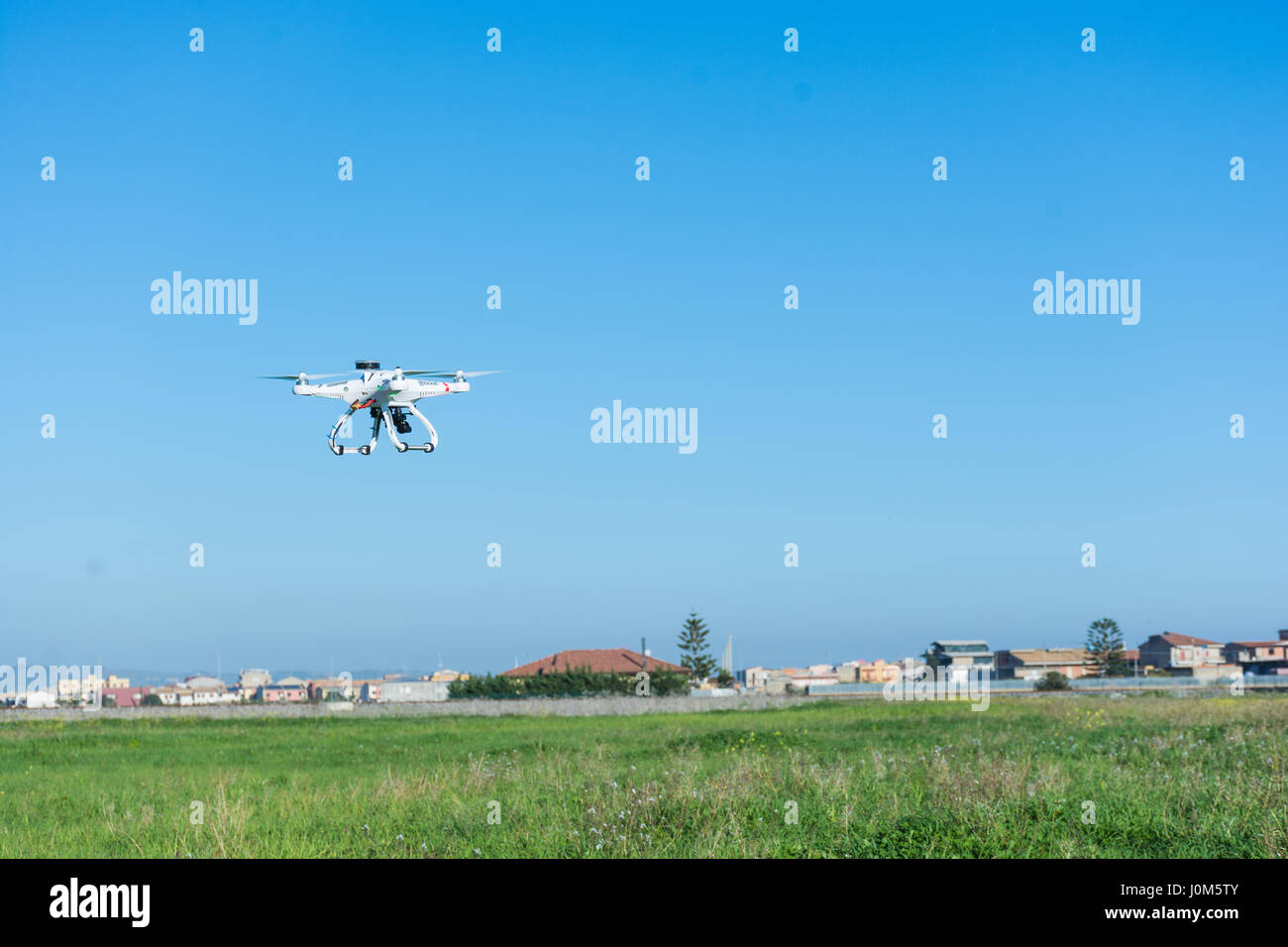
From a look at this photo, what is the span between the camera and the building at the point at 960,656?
365 feet

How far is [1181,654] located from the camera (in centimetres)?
12781

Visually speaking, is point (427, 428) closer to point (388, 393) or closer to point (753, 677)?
point (388, 393)

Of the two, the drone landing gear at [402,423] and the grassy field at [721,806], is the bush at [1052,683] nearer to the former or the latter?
the grassy field at [721,806]

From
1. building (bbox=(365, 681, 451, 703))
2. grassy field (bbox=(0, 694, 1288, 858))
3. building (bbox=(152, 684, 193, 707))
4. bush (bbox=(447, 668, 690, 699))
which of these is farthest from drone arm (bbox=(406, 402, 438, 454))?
building (bbox=(152, 684, 193, 707))

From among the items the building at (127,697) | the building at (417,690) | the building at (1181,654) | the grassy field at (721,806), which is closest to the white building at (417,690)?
the building at (417,690)

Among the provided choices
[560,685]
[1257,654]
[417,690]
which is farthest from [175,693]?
[1257,654]

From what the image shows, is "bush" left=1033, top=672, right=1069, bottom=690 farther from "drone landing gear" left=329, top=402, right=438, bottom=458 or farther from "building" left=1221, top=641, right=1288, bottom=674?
"drone landing gear" left=329, top=402, right=438, bottom=458

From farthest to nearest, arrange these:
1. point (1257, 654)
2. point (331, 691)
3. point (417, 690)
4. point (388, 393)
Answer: point (1257, 654), point (331, 691), point (417, 690), point (388, 393)

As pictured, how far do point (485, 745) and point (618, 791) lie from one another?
18.8 meters

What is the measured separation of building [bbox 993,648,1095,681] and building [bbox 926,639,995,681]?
5.68m

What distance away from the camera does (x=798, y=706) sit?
58.6m

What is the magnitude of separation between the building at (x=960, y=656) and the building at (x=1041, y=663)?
18.6ft

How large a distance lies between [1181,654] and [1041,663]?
15906 mm

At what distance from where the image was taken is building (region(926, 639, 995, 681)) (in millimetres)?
111312
